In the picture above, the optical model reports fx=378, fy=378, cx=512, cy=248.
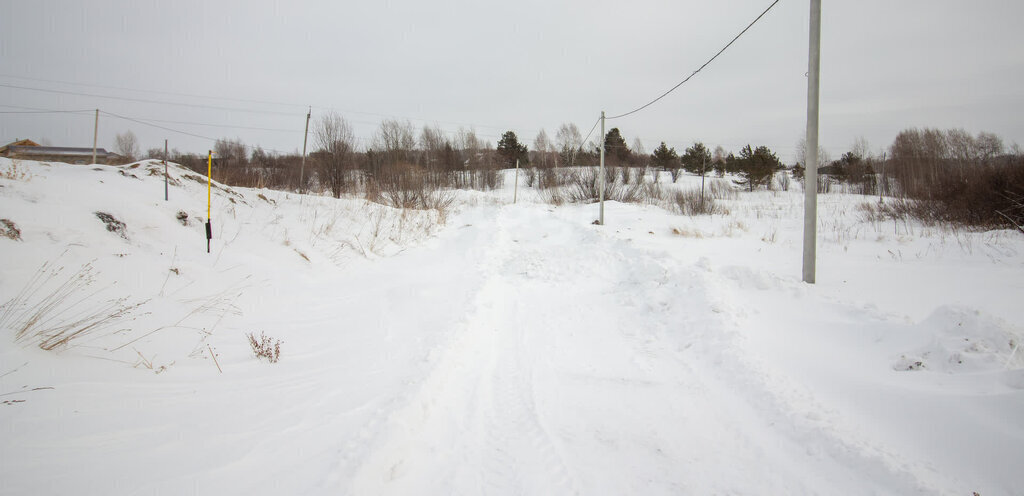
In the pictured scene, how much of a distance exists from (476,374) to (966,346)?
167 inches

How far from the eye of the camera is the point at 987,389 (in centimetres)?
274

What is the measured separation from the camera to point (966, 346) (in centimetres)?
321

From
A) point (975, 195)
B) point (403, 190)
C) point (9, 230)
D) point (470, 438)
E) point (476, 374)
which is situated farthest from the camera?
point (403, 190)

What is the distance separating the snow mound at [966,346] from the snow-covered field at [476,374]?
0.06ft

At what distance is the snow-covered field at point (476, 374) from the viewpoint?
86.4 inches

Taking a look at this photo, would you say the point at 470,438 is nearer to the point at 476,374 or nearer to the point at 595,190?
the point at 476,374

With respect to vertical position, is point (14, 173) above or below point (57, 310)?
above

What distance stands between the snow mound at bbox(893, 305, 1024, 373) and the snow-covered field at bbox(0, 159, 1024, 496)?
19 millimetres

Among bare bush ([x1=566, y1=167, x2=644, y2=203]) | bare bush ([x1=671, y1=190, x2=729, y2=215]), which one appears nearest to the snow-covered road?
bare bush ([x1=671, y1=190, x2=729, y2=215])

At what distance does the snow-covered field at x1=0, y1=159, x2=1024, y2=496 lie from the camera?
219 cm

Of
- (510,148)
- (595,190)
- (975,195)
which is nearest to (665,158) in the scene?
(510,148)

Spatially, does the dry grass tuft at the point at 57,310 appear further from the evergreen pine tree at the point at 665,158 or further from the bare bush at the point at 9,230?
the evergreen pine tree at the point at 665,158

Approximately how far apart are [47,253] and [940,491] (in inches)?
301

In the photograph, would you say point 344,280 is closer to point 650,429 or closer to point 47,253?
point 47,253
